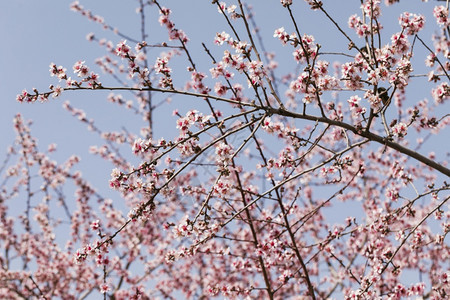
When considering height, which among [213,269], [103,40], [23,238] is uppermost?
[103,40]

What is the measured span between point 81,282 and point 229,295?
6774mm

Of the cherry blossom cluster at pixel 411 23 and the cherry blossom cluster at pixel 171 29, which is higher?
the cherry blossom cluster at pixel 171 29

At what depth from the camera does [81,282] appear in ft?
35.1

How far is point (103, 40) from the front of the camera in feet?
38.9

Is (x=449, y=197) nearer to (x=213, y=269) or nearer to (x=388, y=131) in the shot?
(x=388, y=131)

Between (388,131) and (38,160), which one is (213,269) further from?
(388,131)

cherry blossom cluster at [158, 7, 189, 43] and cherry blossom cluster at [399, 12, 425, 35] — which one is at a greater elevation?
cherry blossom cluster at [158, 7, 189, 43]

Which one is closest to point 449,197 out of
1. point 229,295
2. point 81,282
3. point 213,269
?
point 229,295

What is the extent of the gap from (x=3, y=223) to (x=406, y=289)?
11.4m

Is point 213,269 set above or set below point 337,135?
above

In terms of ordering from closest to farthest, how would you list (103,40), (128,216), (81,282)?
1. (128,216)
2. (81,282)
3. (103,40)

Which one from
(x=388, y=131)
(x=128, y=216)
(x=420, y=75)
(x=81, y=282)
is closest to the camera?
(x=128, y=216)

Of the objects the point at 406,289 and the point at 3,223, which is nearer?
the point at 406,289

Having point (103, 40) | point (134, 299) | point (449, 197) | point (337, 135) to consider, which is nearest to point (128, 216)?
point (134, 299)
